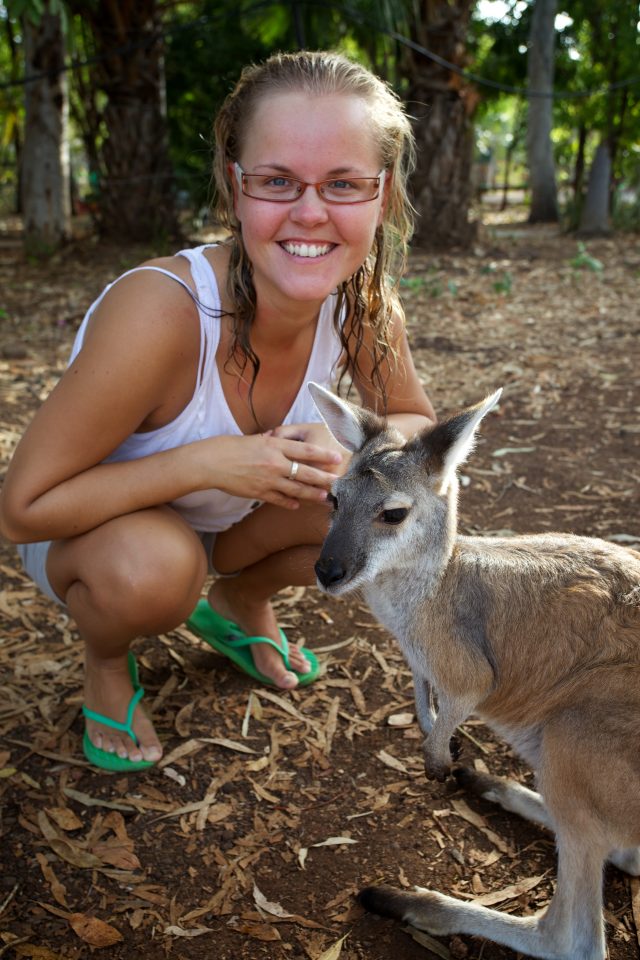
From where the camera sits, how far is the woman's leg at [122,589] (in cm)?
219

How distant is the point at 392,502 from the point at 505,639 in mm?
421

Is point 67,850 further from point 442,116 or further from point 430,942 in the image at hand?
point 442,116

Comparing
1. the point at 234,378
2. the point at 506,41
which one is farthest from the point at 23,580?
the point at 506,41

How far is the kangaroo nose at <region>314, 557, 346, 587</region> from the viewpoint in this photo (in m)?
1.92

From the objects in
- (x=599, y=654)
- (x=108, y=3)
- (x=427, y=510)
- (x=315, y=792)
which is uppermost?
(x=108, y=3)

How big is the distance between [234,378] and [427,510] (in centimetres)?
69

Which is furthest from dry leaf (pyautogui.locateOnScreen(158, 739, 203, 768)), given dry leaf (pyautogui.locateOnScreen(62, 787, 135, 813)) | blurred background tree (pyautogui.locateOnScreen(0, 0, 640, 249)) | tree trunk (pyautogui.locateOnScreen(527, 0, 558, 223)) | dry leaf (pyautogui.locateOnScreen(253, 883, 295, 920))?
tree trunk (pyautogui.locateOnScreen(527, 0, 558, 223))

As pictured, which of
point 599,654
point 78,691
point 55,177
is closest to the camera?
point 599,654

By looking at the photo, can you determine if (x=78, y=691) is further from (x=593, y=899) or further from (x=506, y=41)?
(x=506, y=41)

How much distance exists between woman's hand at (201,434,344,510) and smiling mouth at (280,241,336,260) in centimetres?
47

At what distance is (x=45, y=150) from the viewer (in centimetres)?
827

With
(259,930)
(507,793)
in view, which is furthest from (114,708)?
(507,793)

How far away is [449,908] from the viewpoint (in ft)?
6.23

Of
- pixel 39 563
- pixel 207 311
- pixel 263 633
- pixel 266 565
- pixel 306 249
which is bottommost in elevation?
pixel 263 633
